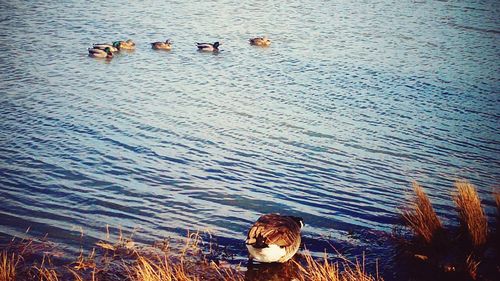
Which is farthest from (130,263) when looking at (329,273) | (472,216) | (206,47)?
(206,47)

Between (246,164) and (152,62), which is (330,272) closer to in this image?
(246,164)

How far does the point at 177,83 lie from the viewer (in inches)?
679

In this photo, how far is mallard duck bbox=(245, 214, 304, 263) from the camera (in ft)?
21.0

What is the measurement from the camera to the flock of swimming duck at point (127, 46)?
64.5 feet

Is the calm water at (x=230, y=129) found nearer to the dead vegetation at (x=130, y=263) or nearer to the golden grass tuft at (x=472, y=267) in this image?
the dead vegetation at (x=130, y=263)

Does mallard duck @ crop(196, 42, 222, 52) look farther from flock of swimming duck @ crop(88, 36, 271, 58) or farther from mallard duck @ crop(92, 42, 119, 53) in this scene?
mallard duck @ crop(92, 42, 119, 53)

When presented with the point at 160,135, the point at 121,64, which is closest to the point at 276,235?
the point at 160,135

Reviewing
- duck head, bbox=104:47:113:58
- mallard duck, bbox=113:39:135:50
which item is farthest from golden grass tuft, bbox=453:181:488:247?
mallard duck, bbox=113:39:135:50

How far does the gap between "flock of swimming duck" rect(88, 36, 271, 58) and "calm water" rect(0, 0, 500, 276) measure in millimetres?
402

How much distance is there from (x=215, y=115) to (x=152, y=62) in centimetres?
702

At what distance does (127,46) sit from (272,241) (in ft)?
56.9

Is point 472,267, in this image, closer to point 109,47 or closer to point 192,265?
point 192,265

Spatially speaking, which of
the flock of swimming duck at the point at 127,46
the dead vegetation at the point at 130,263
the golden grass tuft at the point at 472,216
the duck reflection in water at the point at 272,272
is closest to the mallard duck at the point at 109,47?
the flock of swimming duck at the point at 127,46

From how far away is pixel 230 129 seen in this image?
A: 43.1 ft
